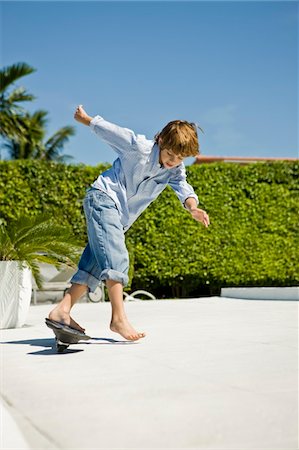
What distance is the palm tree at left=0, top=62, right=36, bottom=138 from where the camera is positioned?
20969 millimetres

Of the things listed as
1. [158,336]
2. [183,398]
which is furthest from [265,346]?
[183,398]

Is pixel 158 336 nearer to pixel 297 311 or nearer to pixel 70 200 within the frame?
pixel 297 311

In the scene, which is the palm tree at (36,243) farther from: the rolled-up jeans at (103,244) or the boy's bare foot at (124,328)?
the boy's bare foot at (124,328)

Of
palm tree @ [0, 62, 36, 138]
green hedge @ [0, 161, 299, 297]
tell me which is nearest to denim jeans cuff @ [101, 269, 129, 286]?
green hedge @ [0, 161, 299, 297]

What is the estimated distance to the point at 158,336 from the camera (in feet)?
15.7

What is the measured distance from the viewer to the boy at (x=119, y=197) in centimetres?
407

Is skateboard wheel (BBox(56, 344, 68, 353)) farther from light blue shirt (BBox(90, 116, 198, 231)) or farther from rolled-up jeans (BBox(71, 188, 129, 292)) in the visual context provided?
light blue shirt (BBox(90, 116, 198, 231))

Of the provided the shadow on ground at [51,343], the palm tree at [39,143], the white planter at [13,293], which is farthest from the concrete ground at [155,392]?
the palm tree at [39,143]

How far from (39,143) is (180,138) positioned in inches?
961

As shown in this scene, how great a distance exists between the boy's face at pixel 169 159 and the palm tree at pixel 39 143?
20.5 meters

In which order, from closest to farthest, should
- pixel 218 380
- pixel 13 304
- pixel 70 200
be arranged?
1. pixel 218 380
2. pixel 13 304
3. pixel 70 200

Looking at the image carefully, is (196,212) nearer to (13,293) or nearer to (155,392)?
(155,392)

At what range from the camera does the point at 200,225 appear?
12914 millimetres

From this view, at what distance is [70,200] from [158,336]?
7.84 m
